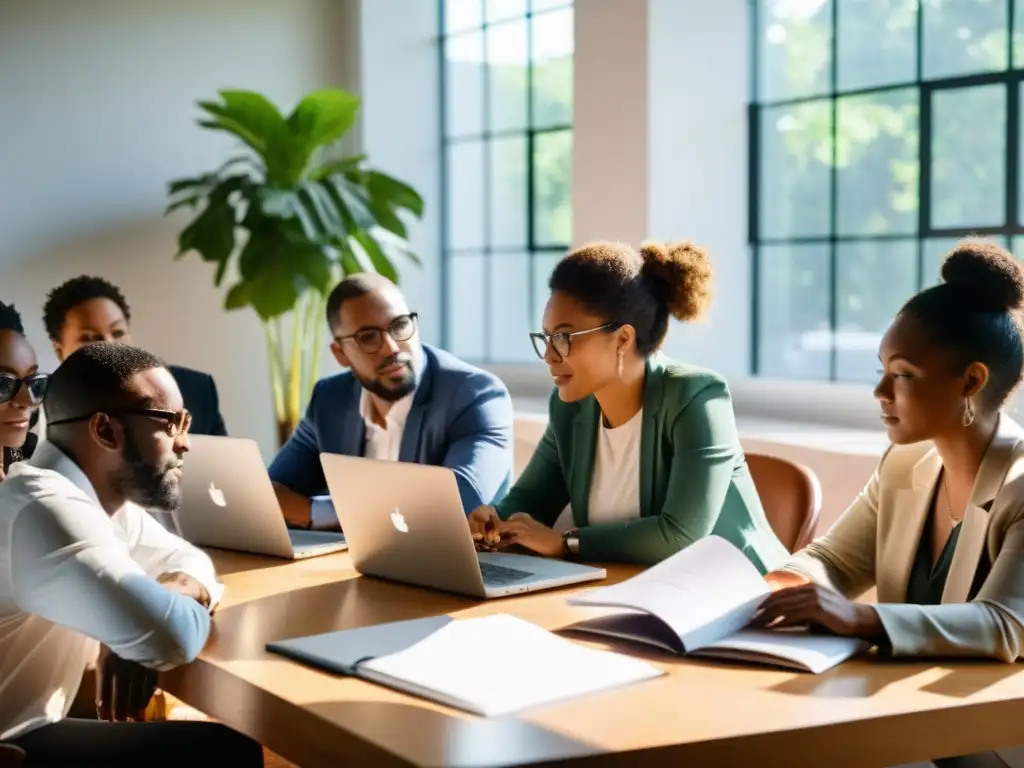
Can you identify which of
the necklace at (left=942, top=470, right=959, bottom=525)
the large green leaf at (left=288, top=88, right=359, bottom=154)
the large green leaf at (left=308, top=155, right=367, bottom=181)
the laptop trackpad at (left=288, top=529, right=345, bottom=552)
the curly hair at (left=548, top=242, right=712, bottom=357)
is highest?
the large green leaf at (left=288, top=88, right=359, bottom=154)

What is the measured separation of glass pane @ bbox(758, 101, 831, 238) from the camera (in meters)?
4.73

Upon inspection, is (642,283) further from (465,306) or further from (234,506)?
(465,306)

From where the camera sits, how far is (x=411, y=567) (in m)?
2.34

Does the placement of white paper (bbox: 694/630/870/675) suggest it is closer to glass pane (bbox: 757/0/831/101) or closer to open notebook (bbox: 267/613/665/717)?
open notebook (bbox: 267/613/665/717)

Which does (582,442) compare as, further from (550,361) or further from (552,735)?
(552,735)

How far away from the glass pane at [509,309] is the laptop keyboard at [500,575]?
351 centimetres

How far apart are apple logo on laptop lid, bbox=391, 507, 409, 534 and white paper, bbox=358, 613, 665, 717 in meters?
0.37

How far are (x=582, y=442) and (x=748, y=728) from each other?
1.33 meters

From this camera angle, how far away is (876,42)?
14.8 ft

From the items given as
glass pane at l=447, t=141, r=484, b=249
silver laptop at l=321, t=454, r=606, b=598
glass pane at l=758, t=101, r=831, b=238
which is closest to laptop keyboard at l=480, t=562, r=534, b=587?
silver laptop at l=321, t=454, r=606, b=598

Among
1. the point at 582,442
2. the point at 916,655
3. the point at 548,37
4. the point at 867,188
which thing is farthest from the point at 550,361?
the point at 548,37

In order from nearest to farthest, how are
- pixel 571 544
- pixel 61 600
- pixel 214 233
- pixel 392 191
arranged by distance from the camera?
pixel 61 600 < pixel 571 544 < pixel 214 233 < pixel 392 191

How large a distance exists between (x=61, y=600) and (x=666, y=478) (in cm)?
125

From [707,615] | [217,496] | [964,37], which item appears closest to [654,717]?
[707,615]
